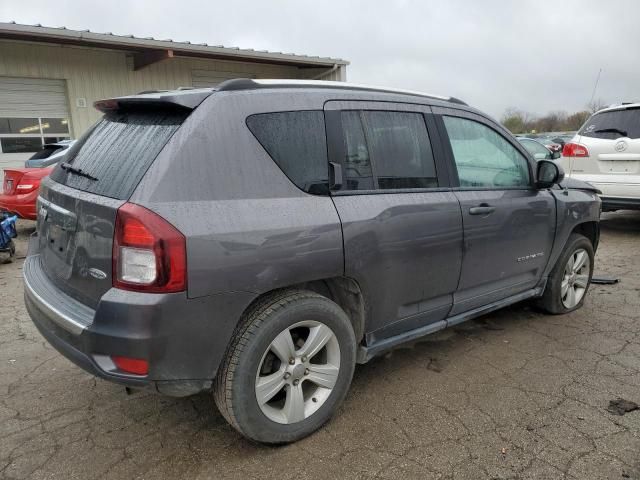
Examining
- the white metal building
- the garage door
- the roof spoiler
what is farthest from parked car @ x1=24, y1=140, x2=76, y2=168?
the roof spoiler

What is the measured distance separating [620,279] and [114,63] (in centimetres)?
1159

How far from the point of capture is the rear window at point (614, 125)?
266 inches

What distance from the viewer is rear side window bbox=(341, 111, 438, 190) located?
2705 mm

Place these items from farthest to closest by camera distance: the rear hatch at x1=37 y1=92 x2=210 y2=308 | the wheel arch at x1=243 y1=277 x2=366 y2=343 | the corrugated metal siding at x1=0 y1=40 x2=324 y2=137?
the corrugated metal siding at x1=0 y1=40 x2=324 y2=137 < the wheel arch at x1=243 y1=277 x2=366 y2=343 < the rear hatch at x1=37 y1=92 x2=210 y2=308

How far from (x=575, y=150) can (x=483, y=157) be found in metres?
4.67

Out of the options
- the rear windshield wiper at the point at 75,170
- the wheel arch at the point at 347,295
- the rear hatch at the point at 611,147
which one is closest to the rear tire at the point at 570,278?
the wheel arch at the point at 347,295

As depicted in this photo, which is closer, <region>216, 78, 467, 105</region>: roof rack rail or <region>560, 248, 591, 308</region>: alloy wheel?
<region>216, 78, 467, 105</region>: roof rack rail

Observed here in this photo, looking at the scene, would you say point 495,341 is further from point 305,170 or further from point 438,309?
point 305,170

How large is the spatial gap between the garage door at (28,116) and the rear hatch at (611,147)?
10.8m

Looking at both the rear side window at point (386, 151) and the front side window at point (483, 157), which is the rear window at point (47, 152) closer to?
the rear side window at point (386, 151)

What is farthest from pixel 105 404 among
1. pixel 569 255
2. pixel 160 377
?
pixel 569 255

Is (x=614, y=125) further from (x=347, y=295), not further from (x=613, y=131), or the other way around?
(x=347, y=295)

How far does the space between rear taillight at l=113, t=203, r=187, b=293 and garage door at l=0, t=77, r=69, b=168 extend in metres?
10.7

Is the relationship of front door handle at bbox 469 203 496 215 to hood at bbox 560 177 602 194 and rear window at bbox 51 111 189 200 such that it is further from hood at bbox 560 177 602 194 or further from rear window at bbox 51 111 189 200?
rear window at bbox 51 111 189 200
